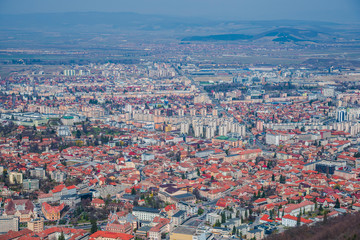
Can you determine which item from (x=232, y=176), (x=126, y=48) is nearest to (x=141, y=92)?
(x=232, y=176)

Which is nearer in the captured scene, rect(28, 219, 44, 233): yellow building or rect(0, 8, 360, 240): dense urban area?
rect(28, 219, 44, 233): yellow building

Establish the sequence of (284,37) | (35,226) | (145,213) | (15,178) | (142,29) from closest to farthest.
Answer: (35,226)
(145,213)
(15,178)
(284,37)
(142,29)

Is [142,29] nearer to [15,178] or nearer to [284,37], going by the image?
[284,37]

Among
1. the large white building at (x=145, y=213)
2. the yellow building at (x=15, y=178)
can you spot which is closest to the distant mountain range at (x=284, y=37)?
the yellow building at (x=15, y=178)

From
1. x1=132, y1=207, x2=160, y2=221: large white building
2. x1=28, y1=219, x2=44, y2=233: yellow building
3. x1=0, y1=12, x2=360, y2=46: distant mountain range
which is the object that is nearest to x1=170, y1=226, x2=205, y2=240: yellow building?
x1=132, y1=207, x2=160, y2=221: large white building

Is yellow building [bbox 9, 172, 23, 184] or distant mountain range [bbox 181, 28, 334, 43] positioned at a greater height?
distant mountain range [bbox 181, 28, 334, 43]

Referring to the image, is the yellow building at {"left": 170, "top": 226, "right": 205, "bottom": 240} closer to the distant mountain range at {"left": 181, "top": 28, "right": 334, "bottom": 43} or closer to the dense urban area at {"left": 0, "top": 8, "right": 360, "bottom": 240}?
the dense urban area at {"left": 0, "top": 8, "right": 360, "bottom": 240}

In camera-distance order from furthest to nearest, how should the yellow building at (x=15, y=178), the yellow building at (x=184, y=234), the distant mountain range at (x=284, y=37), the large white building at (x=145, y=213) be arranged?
the distant mountain range at (x=284, y=37) < the yellow building at (x=15, y=178) < the large white building at (x=145, y=213) < the yellow building at (x=184, y=234)

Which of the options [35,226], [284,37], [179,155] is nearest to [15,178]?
[35,226]

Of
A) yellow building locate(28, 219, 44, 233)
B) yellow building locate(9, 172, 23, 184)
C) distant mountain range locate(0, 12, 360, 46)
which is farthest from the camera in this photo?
distant mountain range locate(0, 12, 360, 46)

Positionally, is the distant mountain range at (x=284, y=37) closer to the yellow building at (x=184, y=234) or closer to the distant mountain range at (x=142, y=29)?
the distant mountain range at (x=142, y=29)

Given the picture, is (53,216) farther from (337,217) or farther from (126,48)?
(126,48)
